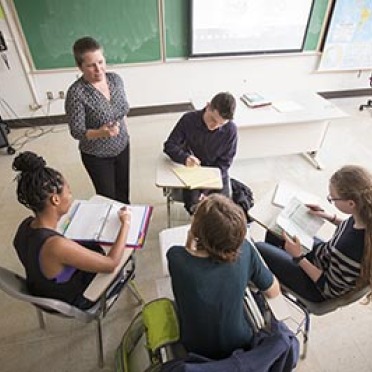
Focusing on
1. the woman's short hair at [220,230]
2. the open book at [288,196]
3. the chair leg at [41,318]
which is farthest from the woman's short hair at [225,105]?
the chair leg at [41,318]

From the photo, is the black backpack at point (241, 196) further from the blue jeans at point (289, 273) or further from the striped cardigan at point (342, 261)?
the striped cardigan at point (342, 261)

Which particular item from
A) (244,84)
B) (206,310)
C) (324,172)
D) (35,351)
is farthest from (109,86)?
(244,84)

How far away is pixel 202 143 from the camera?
2.09 m

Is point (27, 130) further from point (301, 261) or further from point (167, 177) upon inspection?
point (301, 261)

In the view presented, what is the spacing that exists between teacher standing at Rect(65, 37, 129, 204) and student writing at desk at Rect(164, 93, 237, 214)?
346 millimetres

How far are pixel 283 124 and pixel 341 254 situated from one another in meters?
1.71

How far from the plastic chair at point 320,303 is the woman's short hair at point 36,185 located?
1.18 metres

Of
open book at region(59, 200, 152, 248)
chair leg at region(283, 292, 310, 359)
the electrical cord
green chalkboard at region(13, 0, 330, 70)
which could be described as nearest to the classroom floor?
the electrical cord

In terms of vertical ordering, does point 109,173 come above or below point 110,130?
below

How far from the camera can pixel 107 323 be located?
1871 mm

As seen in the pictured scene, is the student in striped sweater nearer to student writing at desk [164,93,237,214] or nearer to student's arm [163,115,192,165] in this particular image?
student writing at desk [164,93,237,214]

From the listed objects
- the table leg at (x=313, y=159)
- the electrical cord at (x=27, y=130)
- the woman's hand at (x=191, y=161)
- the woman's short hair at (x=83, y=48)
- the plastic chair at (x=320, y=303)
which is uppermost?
the woman's short hair at (x=83, y=48)

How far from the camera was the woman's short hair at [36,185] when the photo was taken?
117cm

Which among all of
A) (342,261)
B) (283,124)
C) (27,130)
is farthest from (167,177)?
(27,130)
